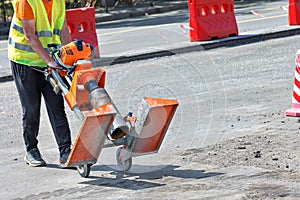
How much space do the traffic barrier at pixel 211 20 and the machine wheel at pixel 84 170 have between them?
379 inches

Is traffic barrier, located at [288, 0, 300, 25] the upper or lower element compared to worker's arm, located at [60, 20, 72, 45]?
lower

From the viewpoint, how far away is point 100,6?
28672mm

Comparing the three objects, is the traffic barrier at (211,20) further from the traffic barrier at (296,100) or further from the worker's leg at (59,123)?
the worker's leg at (59,123)

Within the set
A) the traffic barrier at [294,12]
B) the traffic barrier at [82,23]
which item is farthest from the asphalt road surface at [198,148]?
the traffic barrier at [294,12]

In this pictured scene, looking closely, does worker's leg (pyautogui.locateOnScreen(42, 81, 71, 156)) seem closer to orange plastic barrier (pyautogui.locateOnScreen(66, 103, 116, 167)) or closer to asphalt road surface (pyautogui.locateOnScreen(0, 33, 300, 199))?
asphalt road surface (pyautogui.locateOnScreen(0, 33, 300, 199))

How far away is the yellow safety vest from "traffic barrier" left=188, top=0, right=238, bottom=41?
904 centimetres

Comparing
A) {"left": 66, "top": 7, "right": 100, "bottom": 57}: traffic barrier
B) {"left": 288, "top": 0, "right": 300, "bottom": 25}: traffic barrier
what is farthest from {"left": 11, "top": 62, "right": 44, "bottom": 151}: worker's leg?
{"left": 288, "top": 0, "right": 300, "bottom": 25}: traffic barrier

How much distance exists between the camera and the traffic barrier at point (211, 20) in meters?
17.0

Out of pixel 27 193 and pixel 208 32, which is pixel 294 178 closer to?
pixel 27 193

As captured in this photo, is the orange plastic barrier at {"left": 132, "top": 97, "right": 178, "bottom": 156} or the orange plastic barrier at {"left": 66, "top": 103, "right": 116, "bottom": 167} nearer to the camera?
the orange plastic barrier at {"left": 66, "top": 103, "right": 116, "bottom": 167}

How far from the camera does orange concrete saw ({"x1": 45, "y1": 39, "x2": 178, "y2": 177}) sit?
7.09 m

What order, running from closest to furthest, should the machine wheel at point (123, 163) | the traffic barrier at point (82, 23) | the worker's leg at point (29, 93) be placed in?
the machine wheel at point (123, 163) → the worker's leg at point (29, 93) → the traffic barrier at point (82, 23)

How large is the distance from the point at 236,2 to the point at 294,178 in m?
21.4

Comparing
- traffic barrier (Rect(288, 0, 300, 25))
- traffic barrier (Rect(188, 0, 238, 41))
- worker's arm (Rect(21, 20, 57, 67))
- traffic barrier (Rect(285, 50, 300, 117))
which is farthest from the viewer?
traffic barrier (Rect(288, 0, 300, 25))
